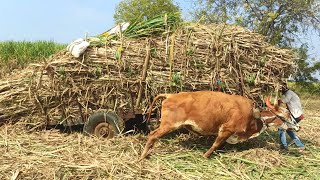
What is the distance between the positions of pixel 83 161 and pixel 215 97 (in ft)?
7.13

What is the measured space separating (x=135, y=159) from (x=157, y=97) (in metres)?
1.10

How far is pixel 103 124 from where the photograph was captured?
22.8ft

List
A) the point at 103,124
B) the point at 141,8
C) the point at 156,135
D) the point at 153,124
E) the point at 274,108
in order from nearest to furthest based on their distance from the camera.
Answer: the point at 156,135
the point at 274,108
the point at 103,124
the point at 153,124
the point at 141,8

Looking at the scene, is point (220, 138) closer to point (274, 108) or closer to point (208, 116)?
point (208, 116)

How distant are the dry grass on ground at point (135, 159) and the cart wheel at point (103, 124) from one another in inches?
6.8

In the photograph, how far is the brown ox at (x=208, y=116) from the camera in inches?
240

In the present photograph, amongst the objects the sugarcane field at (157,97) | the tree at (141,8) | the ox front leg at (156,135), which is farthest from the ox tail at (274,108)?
the tree at (141,8)

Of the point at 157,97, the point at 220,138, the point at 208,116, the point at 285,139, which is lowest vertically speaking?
the point at 285,139

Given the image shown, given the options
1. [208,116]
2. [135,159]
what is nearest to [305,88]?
[208,116]

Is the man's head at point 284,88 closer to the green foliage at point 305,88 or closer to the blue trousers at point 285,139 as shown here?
the blue trousers at point 285,139

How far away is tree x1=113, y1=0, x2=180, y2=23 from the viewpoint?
961 inches

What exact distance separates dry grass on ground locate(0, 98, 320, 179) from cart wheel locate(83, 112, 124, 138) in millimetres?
172

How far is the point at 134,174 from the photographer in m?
5.33

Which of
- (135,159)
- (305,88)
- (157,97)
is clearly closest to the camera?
(135,159)
